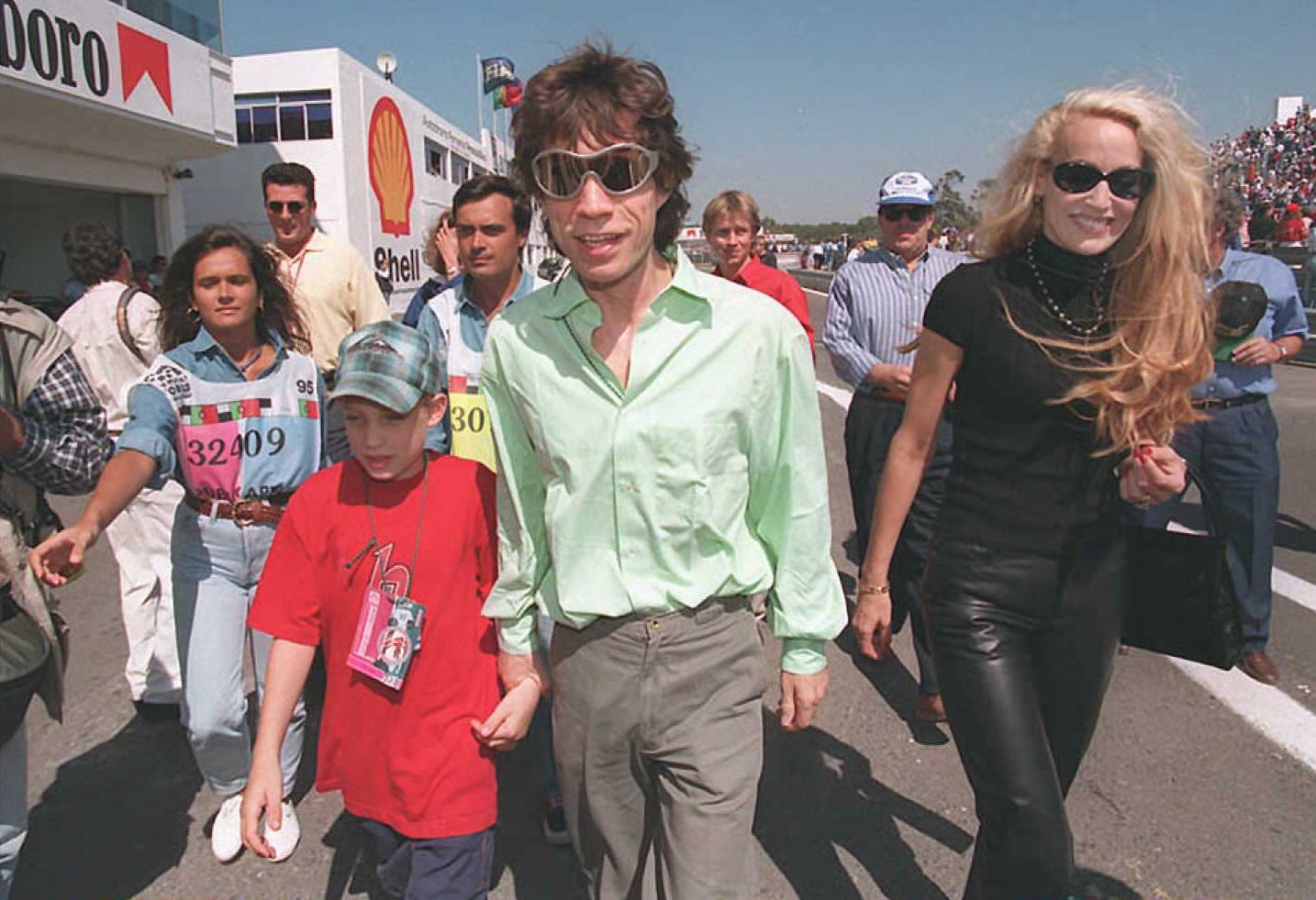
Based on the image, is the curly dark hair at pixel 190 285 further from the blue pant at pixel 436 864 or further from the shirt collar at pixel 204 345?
the blue pant at pixel 436 864

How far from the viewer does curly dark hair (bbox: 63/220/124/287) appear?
477 centimetres

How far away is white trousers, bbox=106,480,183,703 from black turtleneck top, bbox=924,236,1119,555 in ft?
11.4

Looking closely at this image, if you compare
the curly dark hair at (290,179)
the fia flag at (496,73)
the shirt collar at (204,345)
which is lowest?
the shirt collar at (204,345)

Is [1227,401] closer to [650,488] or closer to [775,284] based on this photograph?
[775,284]

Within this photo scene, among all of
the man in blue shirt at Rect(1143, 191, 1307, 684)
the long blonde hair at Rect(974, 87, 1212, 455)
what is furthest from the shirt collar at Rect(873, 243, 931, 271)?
the long blonde hair at Rect(974, 87, 1212, 455)

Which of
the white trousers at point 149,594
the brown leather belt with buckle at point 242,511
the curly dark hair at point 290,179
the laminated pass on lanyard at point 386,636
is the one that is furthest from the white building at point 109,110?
the laminated pass on lanyard at point 386,636

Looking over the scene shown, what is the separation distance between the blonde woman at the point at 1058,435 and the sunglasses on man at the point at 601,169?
0.86m

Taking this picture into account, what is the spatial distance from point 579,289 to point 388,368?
0.61 m

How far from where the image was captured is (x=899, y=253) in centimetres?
459

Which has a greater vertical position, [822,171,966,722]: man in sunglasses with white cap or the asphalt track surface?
[822,171,966,722]: man in sunglasses with white cap

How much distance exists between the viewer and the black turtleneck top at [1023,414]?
2.18 metres

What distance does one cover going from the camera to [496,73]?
58.1 meters

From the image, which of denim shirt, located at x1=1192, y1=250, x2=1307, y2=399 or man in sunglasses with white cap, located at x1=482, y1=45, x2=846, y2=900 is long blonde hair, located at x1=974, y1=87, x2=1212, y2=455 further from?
denim shirt, located at x1=1192, y1=250, x2=1307, y2=399

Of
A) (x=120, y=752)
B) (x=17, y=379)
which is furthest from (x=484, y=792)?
(x=120, y=752)
